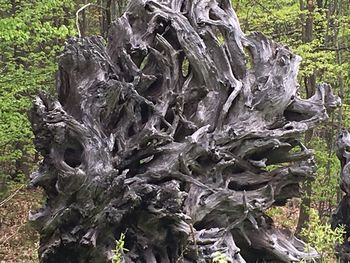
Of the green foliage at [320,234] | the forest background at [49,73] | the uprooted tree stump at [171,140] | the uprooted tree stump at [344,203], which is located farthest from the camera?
the forest background at [49,73]

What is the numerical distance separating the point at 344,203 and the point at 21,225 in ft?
29.2

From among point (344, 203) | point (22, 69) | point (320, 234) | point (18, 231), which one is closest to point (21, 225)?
point (18, 231)

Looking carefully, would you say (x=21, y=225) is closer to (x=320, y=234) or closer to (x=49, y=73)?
(x=49, y=73)

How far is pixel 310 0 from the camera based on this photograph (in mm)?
12086

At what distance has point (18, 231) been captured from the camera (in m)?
13.5

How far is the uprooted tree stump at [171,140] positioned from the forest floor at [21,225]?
3.94 m

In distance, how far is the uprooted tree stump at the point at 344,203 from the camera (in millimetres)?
7035

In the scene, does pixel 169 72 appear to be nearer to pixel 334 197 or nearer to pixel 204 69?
pixel 204 69

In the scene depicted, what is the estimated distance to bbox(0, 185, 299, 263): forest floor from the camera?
39.5ft

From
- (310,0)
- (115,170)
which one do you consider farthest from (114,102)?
(310,0)

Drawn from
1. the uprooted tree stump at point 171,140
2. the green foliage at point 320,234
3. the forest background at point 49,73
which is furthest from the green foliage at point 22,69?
the green foliage at point 320,234

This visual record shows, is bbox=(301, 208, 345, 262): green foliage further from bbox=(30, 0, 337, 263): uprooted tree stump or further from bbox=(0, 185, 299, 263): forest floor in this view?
bbox=(0, 185, 299, 263): forest floor

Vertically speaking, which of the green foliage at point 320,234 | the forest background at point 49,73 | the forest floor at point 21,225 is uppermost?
the green foliage at point 320,234

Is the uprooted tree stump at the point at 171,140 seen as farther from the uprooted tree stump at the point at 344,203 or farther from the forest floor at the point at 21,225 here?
the forest floor at the point at 21,225
